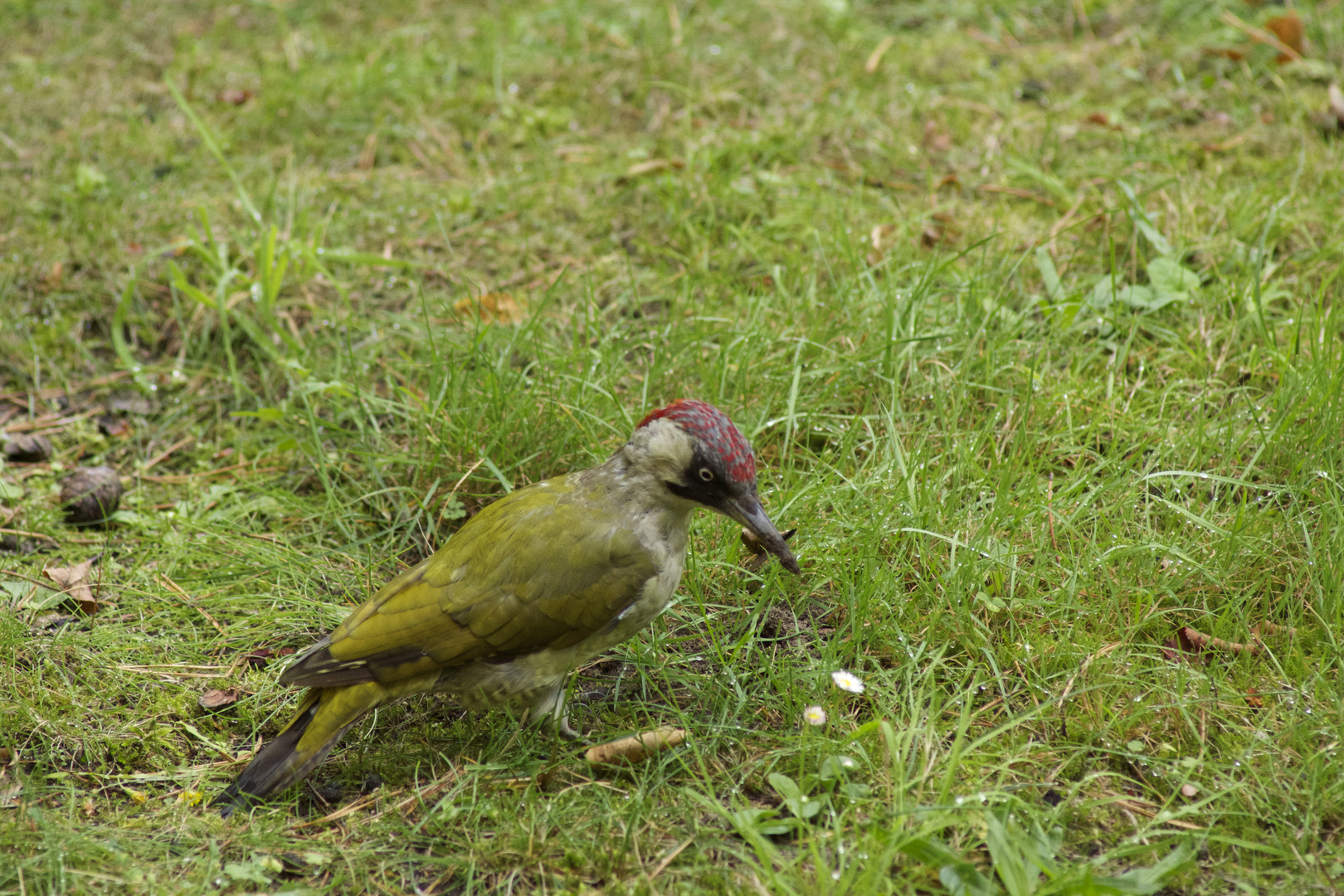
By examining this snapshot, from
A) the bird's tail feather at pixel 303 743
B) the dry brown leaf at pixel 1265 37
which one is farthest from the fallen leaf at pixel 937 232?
the bird's tail feather at pixel 303 743

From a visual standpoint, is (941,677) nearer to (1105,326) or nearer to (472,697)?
(472,697)

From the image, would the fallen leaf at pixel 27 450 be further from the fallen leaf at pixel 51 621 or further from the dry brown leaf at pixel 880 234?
the dry brown leaf at pixel 880 234

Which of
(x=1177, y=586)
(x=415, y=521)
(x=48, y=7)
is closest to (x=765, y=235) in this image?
(x=415, y=521)

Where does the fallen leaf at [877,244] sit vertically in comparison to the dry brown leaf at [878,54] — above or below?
below

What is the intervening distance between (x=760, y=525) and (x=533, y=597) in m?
0.66

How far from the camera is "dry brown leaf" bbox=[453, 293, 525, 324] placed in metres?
4.79

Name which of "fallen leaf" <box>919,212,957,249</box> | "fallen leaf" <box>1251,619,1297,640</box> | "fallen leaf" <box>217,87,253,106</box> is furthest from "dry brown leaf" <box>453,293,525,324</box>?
"fallen leaf" <box>1251,619,1297,640</box>

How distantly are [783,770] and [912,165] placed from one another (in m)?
3.62

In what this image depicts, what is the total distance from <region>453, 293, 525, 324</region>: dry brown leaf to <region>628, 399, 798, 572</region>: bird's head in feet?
5.35

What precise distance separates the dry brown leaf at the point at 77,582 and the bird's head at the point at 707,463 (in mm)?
1946

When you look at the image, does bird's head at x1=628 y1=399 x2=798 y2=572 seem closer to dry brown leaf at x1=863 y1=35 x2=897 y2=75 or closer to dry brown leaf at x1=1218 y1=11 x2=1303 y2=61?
dry brown leaf at x1=863 y1=35 x2=897 y2=75

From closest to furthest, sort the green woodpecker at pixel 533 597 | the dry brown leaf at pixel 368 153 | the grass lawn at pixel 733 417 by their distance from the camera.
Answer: the grass lawn at pixel 733 417
the green woodpecker at pixel 533 597
the dry brown leaf at pixel 368 153

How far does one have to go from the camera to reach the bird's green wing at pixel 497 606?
3.15 metres

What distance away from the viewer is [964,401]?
4.08 metres
